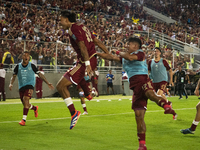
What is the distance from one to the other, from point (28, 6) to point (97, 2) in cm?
1028

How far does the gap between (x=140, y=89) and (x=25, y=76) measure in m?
5.33

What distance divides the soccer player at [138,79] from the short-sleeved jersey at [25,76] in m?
4.78

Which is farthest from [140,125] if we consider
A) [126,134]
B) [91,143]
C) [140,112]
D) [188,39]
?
[188,39]

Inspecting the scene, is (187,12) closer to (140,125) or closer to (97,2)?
(97,2)

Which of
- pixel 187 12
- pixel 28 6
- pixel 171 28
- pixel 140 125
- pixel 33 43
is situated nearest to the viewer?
pixel 140 125

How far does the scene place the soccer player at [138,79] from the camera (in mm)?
6410

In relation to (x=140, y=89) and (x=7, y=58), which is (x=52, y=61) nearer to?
(x=7, y=58)

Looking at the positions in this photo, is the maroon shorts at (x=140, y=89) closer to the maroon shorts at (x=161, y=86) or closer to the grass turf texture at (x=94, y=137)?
the grass turf texture at (x=94, y=137)

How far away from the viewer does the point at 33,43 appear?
23.2 meters

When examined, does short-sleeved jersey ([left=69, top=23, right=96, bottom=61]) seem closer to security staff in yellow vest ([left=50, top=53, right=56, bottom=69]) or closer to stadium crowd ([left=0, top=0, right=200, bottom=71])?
stadium crowd ([left=0, top=0, right=200, bottom=71])

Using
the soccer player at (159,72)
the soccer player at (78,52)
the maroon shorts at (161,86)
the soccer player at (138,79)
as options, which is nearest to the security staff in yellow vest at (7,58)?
the soccer player at (159,72)

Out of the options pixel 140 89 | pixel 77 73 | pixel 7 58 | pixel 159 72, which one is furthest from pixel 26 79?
pixel 7 58

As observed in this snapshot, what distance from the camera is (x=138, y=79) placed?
22.2 ft

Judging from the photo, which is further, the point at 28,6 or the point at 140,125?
the point at 28,6
